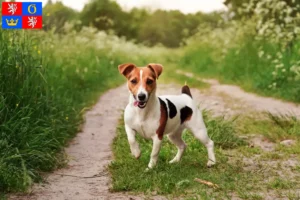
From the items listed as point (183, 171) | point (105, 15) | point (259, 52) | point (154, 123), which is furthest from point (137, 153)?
point (105, 15)

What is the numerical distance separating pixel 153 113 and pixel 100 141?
2.13 m

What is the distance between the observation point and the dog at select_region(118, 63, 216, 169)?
4.63m

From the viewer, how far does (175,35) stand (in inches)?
1884

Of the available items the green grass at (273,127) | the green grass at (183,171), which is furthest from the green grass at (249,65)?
the green grass at (183,171)

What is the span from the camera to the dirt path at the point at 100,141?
14.8 ft

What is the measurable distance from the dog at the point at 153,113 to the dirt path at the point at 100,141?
1.82ft

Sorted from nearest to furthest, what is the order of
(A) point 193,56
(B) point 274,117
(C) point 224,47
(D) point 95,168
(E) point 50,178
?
(E) point 50,178, (D) point 95,168, (B) point 274,117, (C) point 224,47, (A) point 193,56

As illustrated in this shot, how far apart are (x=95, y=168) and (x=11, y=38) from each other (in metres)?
2.22

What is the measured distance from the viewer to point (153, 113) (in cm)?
478

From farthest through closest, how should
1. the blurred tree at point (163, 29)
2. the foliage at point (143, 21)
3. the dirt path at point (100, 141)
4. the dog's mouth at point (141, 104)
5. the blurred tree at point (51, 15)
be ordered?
1. the blurred tree at point (163, 29)
2. the foliage at point (143, 21)
3. the blurred tree at point (51, 15)
4. the dog's mouth at point (141, 104)
5. the dirt path at point (100, 141)

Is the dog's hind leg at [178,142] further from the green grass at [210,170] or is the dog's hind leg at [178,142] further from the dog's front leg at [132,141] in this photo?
the dog's front leg at [132,141]

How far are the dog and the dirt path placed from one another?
554 mm

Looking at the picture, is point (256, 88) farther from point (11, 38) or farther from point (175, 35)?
point (175, 35)

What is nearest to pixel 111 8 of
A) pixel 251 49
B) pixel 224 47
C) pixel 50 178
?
pixel 224 47
